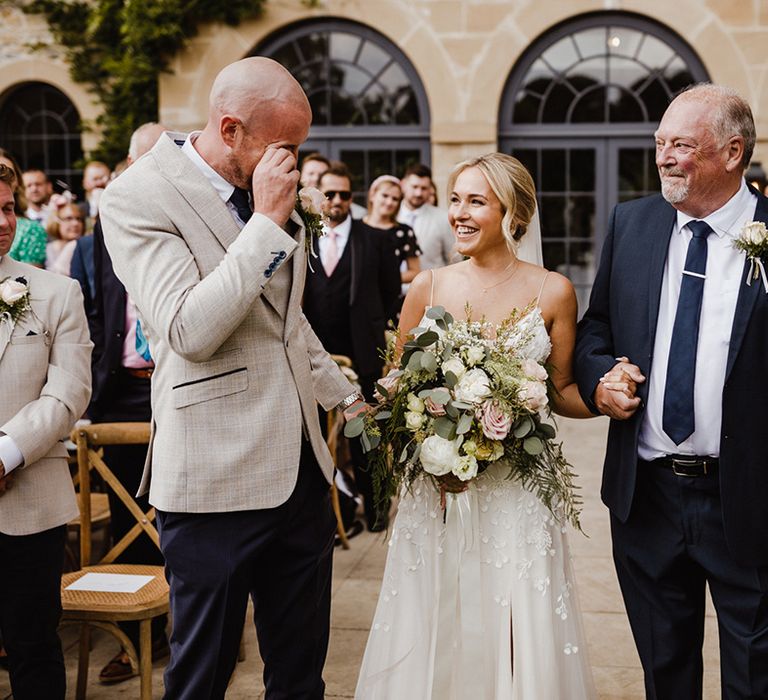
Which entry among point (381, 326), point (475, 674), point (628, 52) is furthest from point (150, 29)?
point (475, 674)

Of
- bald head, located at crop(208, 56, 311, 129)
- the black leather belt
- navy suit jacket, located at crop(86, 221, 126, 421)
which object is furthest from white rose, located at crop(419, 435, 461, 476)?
navy suit jacket, located at crop(86, 221, 126, 421)

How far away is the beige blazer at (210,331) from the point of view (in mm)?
2336

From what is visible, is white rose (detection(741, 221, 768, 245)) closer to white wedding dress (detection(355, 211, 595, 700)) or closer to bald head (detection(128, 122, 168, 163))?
white wedding dress (detection(355, 211, 595, 700))

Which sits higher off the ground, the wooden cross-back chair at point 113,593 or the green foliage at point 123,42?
the green foliage at point 123,42

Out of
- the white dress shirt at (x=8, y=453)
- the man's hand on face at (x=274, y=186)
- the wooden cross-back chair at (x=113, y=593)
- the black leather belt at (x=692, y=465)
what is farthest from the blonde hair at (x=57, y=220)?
the black leather belt at (x=692, y=465)

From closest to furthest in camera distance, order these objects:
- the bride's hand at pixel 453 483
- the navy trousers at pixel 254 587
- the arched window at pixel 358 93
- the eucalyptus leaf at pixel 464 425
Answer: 1. the navy trousers at pixel 254 587
2. the eucalyptus leaf at pixel 464 425
3. the bride's hand at pixel 453 483
4. the arched window at pixel 358 93

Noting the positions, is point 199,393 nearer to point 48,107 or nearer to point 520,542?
point 520,542

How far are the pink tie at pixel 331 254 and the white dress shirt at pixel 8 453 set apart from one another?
350cm

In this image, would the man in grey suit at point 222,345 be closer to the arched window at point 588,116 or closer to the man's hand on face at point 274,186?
the man's hand on face at point 274,186

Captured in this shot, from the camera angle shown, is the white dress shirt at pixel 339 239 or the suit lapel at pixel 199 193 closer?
the suit lapel at pixel 199 193

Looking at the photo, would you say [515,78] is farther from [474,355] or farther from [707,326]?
[707,326]

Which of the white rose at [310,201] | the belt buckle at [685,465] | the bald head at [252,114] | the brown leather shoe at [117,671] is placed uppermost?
the bald head at [252,114]

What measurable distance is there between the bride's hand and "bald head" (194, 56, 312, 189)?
1.32 metres

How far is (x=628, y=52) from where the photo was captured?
11172 millimetres
